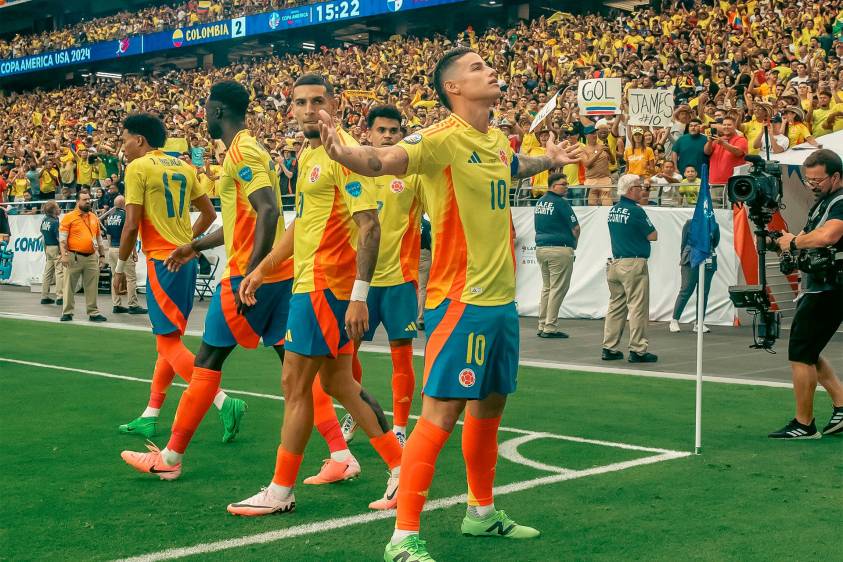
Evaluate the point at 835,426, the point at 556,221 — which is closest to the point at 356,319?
the point at 835,426

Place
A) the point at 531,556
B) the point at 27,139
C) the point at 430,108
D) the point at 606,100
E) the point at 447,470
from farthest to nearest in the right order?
the point at 27,139 → the point at 430,108 → the point at 606,100 → the point at 447,470 → the point at 531,556

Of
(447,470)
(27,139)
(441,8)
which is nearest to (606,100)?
(447,470)

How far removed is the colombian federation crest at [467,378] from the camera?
436 cm

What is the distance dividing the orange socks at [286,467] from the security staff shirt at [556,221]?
32.3 feet

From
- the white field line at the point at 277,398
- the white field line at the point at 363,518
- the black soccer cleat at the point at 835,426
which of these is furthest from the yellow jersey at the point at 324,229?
the black soccer cleat at the point at 835,426

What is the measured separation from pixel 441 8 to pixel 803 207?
28.4 m

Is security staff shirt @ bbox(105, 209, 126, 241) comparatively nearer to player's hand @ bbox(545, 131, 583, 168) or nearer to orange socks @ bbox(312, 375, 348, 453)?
orange socks @ bbox(312, 375, 348, 453)

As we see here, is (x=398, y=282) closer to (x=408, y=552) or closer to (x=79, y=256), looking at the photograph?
(x=408, y=552)

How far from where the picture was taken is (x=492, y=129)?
469 cm

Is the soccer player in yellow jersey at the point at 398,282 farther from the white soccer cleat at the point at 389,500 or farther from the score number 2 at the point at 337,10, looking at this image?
the score number 2 at the point at 337,10

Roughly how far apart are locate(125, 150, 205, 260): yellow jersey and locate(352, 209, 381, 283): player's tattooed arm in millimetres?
2917

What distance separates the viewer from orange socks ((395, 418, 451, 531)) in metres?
4.31

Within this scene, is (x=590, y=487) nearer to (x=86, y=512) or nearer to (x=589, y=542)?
(x=589, y=542)

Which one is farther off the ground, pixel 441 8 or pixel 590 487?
pixel 441 8
